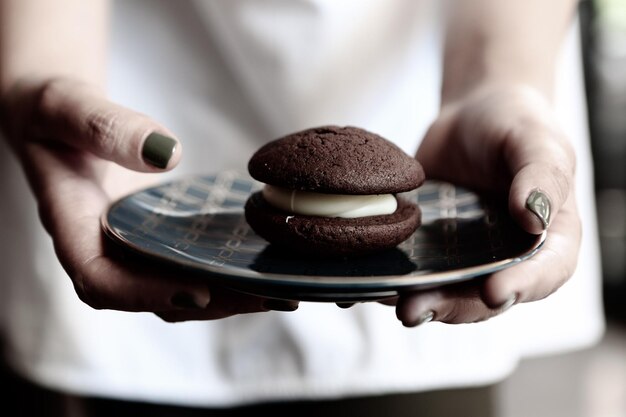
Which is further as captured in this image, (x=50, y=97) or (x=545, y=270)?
(x=50, y=97)

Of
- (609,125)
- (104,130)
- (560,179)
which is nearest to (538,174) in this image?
(560,179)

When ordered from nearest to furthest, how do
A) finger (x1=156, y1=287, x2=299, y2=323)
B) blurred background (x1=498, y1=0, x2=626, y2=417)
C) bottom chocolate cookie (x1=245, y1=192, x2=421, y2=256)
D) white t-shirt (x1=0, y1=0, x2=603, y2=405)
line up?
finger (x1=156, y1=287, x2=299, y2=323) → bottom chocolate cookie (x1=245, y1=192, x2=421, y2=256) → white t-shirt (x1=0, y1=0, x2=603, y2=405) → blurred background (x1=498, y1=0, x2=626, y2=417)

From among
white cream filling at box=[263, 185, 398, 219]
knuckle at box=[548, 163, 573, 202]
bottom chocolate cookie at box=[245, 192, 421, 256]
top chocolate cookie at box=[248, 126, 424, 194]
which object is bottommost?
bottom chocolate cookie at box=[245, 192, 421, 256]

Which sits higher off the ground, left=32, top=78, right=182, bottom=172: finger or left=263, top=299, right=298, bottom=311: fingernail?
left=32, top=78, right=182, bottom=172: finger

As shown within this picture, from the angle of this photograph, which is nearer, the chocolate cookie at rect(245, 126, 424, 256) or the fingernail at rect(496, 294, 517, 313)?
the fingernail at rect(496, 294, 517, 313)

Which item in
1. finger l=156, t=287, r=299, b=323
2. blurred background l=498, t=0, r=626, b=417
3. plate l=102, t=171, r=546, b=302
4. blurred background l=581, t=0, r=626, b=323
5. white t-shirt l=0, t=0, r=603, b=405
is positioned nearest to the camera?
plate l=102, t=171, r=546, b=302

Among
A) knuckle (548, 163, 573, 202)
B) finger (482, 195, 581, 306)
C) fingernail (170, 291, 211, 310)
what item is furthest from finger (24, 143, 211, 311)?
knuckle (548, 163, 573, 202)

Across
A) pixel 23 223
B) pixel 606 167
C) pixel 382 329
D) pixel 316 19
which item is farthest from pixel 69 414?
pixel 606 167

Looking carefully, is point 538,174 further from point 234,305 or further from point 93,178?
point 93,178

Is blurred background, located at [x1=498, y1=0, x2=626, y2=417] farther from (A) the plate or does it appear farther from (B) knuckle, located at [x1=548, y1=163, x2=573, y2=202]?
(B) knuckle, located at [x1=548, y1=163, x2=573, y2=202]
